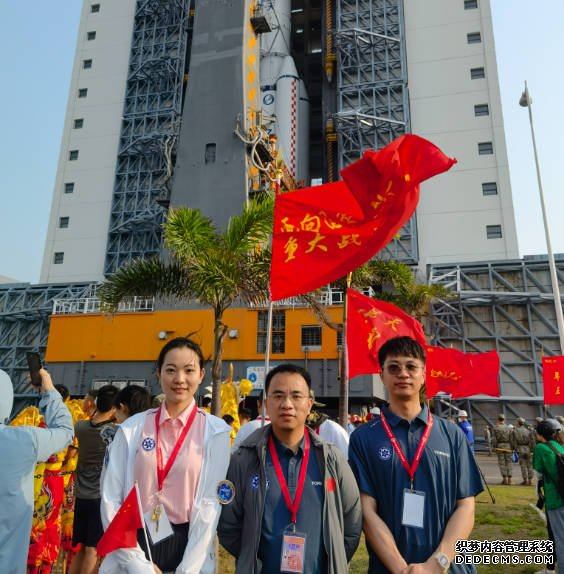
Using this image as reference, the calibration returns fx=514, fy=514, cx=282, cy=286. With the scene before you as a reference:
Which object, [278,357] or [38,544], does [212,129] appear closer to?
[278,357]

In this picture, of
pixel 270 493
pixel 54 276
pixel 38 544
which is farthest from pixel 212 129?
pixel 270 493

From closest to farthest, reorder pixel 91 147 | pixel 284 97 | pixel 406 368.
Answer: pixel 406 368 < pixel 284 97 < pixel 91 147

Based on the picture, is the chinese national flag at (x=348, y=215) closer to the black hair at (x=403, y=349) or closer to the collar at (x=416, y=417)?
the black hair at (x=403, y=349)

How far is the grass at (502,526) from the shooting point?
6273 mm

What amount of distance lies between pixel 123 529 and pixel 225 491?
1.85 feet

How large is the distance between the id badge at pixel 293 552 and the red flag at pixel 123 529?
0.77 metres

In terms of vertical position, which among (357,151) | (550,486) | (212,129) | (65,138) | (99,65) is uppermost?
(99,65)

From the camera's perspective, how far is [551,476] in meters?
5.77

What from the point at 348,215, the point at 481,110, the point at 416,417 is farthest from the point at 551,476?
the point at 481,110

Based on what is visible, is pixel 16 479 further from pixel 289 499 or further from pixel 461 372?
pixel 461 372

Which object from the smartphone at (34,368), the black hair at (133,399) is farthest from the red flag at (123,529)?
the black hair at (133,399)

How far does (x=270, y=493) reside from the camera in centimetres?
283

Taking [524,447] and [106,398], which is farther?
[524,447]

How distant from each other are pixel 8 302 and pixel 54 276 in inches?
155
